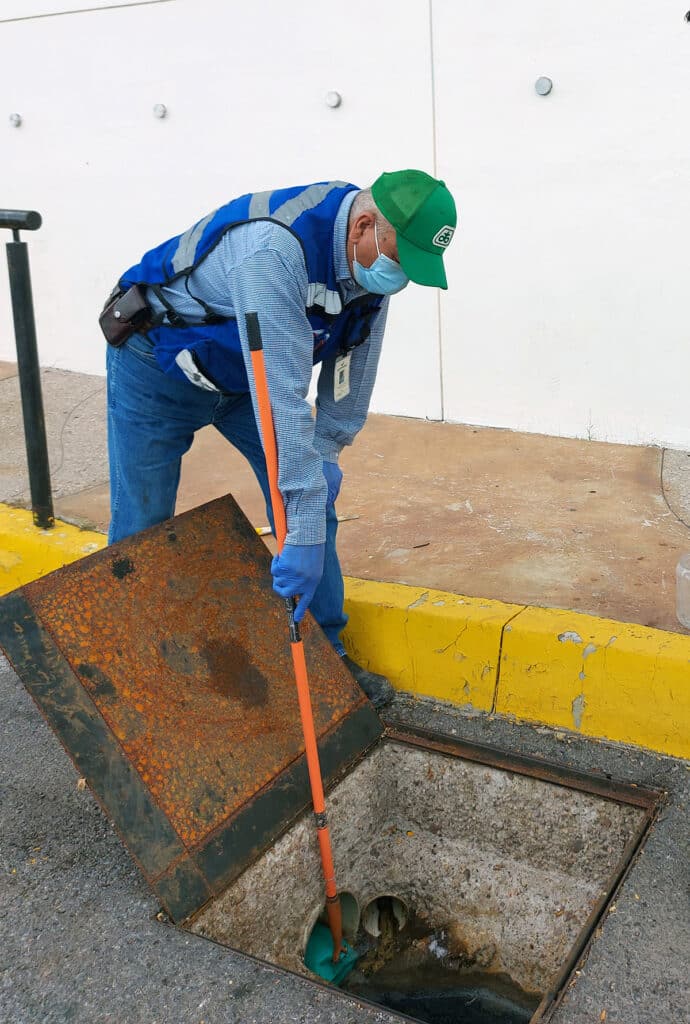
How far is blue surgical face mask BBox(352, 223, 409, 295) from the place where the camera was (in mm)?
2479

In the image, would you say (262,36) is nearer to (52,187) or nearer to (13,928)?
(52,187)

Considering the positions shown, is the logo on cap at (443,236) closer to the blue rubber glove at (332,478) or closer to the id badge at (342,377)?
the id badge at (342,377)

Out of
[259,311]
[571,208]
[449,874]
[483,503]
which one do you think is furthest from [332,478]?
[571,208]

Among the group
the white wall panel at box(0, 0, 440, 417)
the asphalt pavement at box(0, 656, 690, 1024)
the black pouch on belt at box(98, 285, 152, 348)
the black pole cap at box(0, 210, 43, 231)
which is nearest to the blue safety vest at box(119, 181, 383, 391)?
the black pouch on belt at box(98, 285, 152, 348)

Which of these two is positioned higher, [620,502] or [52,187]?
[52,187]

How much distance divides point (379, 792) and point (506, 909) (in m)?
0.52

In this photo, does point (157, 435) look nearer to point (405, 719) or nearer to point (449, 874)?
point (405, 719)

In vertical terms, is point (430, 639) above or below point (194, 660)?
below

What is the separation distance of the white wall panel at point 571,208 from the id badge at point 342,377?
2.30 m

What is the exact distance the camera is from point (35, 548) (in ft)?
13.5

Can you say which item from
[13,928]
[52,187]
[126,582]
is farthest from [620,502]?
[52,187]

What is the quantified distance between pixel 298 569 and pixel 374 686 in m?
0.88

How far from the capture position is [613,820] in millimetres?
2840

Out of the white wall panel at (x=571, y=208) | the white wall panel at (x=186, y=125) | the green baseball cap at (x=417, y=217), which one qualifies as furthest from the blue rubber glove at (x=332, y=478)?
the white wall panel at (x=186, y=125)
